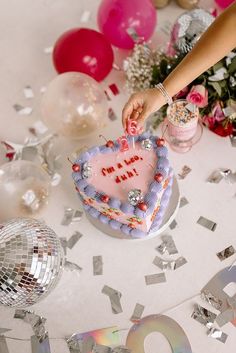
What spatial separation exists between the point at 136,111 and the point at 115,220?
409 mm

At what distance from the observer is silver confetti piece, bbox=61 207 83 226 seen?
1943 millimetres

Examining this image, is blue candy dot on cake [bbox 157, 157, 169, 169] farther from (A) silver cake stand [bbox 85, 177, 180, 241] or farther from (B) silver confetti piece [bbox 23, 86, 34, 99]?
(B) silver confetti piece [bbox 23, 86, 34, 99]

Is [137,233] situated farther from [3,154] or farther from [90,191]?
[3,154]

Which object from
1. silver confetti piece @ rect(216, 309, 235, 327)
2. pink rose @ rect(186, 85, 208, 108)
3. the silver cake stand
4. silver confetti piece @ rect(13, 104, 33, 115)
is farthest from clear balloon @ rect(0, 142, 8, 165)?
silver confetti piece @ rect(216, 309, 235, 327)

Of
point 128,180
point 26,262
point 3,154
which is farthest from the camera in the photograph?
point 3,154

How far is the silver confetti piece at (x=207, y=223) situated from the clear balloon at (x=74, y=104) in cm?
56

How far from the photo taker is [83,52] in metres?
2.04

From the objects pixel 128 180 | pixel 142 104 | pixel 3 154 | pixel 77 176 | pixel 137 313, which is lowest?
pixel 3 154

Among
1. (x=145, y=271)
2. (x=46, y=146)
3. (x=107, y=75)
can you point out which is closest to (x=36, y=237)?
(x=145, y=271)

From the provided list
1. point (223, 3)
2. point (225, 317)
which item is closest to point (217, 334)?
point (225, 317)

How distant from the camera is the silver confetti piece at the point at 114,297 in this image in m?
1.76

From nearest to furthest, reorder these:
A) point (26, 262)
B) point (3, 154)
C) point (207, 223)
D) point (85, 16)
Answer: point (26, 262) → point (207, 223) → point (3, 154) → point (85, 16)

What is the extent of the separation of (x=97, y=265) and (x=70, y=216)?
0.23 m

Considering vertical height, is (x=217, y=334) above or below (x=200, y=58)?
below
